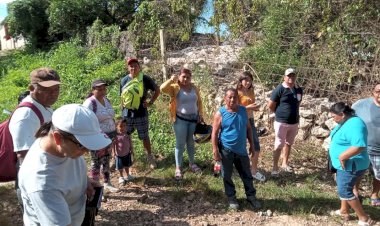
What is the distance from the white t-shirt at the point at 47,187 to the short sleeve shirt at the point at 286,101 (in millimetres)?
3950

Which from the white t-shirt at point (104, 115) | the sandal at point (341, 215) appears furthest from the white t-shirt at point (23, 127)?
the sandal at point (341, 215)

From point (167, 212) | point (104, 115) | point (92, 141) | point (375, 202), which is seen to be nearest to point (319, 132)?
point (375, 202)

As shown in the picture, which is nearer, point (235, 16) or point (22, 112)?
point (22, 112)

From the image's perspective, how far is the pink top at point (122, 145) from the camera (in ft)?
17.5

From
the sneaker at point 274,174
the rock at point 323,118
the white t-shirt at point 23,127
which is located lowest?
the sneaker at point 274,174

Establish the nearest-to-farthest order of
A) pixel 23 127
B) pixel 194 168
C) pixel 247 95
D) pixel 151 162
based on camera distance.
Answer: pixel 23 127 → pixel 247 95 → pixel 194 168 → pixel 151 162

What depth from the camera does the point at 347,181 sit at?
4.20 meters

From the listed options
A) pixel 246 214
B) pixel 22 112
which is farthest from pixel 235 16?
pixel 22 112

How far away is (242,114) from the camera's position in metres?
4.59

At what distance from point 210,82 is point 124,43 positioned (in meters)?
5.20

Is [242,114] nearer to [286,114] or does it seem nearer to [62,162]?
[286,114]

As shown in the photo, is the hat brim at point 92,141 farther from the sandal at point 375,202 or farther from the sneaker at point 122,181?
the sandal at point 375,202

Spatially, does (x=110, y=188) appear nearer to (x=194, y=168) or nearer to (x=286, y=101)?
(x=194, y=168)

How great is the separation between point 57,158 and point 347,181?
3.35 metres
